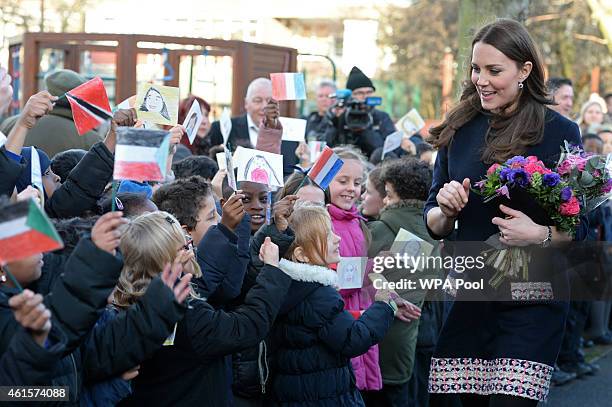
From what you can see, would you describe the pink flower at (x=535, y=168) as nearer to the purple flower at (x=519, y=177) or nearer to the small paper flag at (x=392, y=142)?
the purple flower at (x=519, y=177)

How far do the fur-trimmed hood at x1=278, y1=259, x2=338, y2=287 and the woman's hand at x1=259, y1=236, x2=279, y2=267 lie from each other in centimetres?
41

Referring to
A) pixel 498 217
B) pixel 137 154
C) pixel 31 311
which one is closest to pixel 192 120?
pixel 498 217

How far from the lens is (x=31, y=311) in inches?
115

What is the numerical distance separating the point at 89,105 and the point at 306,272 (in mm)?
1302

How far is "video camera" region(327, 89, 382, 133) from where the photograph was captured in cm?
949

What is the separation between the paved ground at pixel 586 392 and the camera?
7.85 m

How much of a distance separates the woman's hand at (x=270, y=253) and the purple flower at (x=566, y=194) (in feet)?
3.96

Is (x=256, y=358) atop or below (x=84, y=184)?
below

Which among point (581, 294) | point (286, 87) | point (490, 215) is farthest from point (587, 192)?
point (581, 294)

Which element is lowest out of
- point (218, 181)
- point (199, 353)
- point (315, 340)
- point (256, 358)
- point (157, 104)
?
point (256, 358)

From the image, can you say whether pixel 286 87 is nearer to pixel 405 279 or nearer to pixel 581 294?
pixel 405 279

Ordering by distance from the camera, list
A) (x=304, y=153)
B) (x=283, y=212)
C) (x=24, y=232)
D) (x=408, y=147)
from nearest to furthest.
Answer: (x=24, y=232), (x=283, y=212), (x=304, y=153), (x=408, y=147)

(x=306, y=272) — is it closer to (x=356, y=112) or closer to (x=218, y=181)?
(x=218, y=181)

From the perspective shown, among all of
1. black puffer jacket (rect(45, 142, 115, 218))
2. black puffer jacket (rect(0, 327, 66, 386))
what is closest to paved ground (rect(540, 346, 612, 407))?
black puffer jacket (rect(45, 142, 115, 218))
